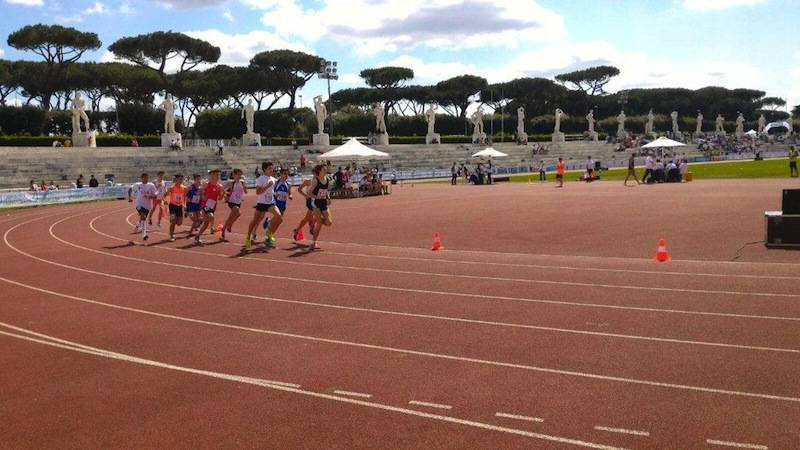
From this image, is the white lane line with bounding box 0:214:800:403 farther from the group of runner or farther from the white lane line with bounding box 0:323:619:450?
the group of runner

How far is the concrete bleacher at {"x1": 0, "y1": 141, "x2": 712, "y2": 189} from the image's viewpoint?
40.1 metres

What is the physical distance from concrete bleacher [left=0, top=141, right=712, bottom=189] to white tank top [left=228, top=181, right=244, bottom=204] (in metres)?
27.0

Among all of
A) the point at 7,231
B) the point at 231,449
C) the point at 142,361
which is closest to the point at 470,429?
the point at 231,449

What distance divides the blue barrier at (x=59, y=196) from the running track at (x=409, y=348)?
20.3 meters

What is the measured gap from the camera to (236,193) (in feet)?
53.8

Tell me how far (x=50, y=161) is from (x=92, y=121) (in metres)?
45.5

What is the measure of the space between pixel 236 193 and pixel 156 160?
108ft

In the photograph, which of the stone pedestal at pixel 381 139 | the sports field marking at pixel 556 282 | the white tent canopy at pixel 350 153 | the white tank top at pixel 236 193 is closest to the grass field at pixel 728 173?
the white tent canopy at pixel 350 153

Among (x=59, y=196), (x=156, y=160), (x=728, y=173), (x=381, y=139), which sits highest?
(x=381, y=139)

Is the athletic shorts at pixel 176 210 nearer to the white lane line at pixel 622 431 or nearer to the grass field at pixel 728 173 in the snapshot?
the white lane line at pixel 622 431

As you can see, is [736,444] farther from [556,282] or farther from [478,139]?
[478,139]

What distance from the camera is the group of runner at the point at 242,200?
47.5 ft

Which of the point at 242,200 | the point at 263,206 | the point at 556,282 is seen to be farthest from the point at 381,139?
the point at 556,282

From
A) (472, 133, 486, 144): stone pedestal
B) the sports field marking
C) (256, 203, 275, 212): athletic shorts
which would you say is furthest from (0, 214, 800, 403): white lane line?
(472, 133, 486, 144): stone pedestal
